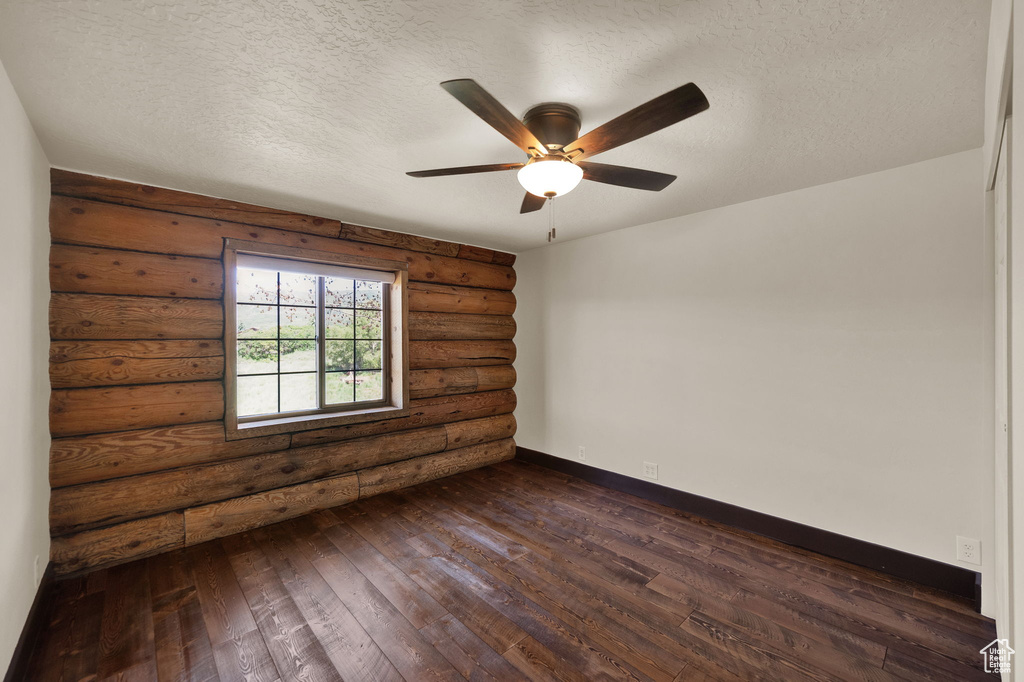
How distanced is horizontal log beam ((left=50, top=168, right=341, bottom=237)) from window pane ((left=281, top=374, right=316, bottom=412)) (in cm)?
122

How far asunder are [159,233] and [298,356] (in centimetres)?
126

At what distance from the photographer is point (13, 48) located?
146 cm

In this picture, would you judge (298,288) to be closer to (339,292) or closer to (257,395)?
(339,292)

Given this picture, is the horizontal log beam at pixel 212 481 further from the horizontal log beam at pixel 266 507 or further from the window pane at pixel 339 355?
the window pane at pixel 339 355

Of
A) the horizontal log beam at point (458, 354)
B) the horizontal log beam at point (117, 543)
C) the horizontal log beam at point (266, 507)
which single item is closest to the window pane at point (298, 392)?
the horizontal log beam at point (266, 507)

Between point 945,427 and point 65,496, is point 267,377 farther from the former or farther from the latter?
point 945,427

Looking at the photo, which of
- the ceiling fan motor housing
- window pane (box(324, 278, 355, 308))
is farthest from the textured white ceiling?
window pane (box(324, 278, 355, 308))

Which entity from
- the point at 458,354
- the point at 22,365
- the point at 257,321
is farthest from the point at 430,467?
the point at 22,365

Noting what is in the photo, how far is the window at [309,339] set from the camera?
317 cm

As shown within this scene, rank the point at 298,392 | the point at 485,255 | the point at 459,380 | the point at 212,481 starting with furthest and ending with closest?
the point at 485,255
the point at 459,380
the point at 298,392
the point at 212,481

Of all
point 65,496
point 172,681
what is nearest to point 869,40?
point 172,681

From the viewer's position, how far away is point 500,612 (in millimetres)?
2148

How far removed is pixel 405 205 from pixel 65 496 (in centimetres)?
276

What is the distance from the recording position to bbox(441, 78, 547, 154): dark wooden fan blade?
1.32m
